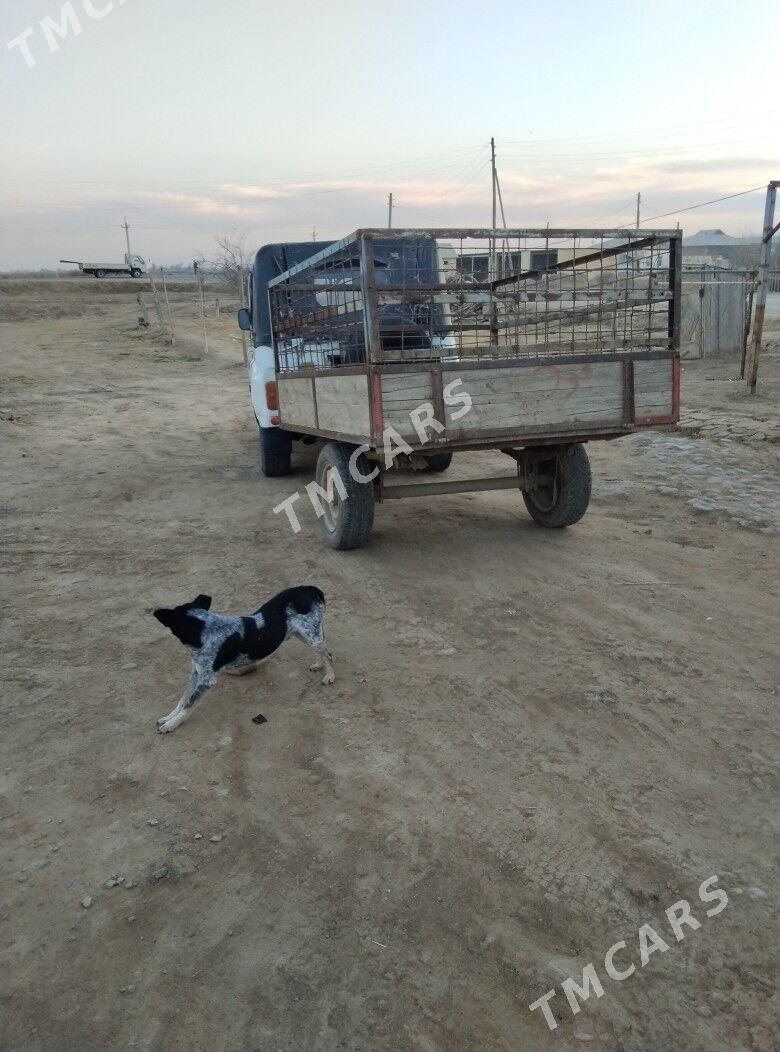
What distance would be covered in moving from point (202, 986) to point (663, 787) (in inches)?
72.1

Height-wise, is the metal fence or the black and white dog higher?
the metal fence

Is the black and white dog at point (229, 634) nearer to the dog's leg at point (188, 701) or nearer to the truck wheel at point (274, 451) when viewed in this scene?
the dog's leg at point (188, 701)

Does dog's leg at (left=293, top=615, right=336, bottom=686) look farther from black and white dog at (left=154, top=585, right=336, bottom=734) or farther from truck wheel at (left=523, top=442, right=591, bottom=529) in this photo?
truck wheel at (left=523, top=442, right=591, bottom=529)

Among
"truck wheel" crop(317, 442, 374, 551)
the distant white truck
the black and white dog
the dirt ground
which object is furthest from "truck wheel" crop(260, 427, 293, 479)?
the distant white truck

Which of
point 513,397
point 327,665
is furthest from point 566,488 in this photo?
point 327,665

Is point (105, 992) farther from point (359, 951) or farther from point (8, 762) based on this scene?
point (8, 762)

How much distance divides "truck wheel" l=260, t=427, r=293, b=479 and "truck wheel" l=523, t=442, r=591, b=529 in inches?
116

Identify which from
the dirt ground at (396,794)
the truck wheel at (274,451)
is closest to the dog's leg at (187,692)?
the dirt ground at (396,794)

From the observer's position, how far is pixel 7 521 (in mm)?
6141

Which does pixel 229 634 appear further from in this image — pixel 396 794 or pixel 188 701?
pixel 396 794

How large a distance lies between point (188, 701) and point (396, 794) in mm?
1047

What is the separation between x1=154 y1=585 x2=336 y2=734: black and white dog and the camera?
10.5 feet

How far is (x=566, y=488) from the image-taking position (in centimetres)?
571

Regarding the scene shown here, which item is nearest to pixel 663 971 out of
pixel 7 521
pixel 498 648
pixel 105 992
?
pixel 105 992
